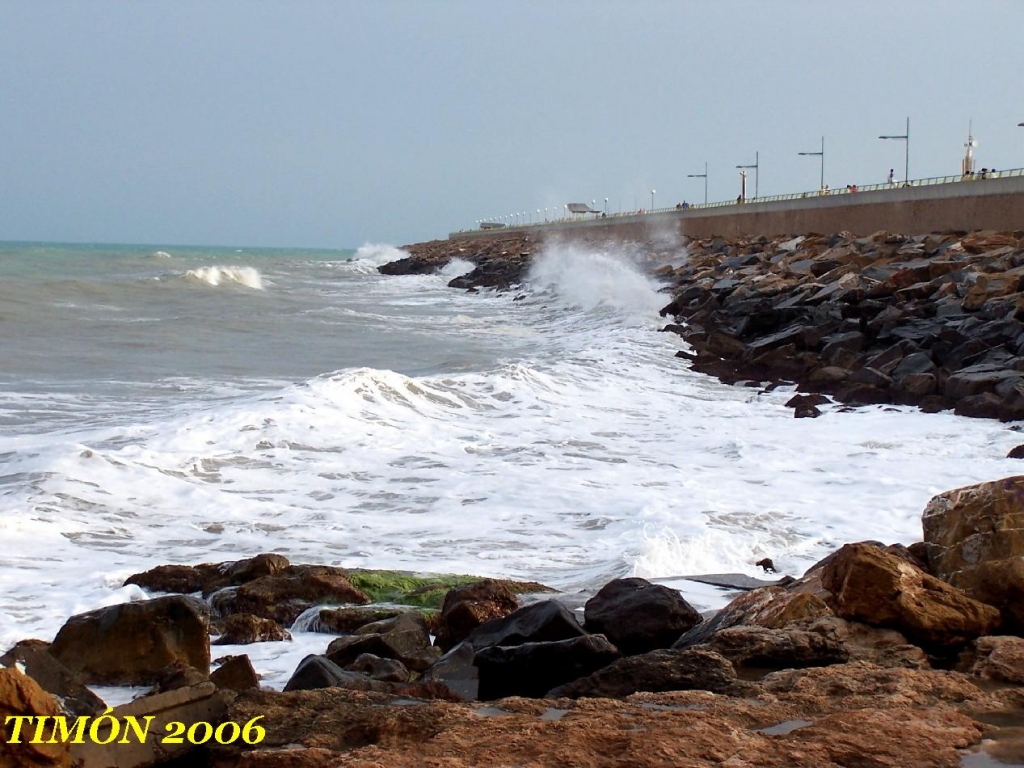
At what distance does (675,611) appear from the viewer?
514cm

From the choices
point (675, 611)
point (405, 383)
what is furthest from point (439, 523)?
point (405, 383)

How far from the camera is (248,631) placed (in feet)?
18.4

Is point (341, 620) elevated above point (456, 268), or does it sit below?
above

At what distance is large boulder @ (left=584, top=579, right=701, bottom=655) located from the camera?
16.6ft

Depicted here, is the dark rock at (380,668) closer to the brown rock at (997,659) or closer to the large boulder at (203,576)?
the large boulder at (203,576)

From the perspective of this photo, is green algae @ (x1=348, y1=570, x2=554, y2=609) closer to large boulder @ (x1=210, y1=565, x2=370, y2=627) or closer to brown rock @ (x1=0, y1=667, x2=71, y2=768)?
large boulder @ (x1=210, y1=565, x2=370, y2=627)

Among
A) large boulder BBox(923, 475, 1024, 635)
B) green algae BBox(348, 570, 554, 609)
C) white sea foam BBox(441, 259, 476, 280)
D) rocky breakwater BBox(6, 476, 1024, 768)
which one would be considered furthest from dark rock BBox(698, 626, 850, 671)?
white sea foam BBox(441, 259, 476, 280)

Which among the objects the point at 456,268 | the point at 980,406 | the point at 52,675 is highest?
the point at 52,675

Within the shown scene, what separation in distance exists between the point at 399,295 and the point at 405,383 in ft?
106

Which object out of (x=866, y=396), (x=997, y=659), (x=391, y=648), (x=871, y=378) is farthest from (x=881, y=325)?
(x=391, y=648)

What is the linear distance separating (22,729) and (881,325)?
16.2 m

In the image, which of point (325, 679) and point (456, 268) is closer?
point (325, 679)

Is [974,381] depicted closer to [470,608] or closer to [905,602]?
[905,602]

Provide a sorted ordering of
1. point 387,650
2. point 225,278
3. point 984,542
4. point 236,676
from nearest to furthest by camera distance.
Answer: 1. point 236,676
2. point 387,650
3. point 984,542
4. point 225,278
